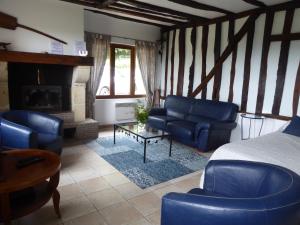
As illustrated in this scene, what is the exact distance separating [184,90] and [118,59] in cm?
183

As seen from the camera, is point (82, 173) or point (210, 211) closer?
point (210, 211)

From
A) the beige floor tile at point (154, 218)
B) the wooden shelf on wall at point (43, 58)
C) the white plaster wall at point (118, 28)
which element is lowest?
the beige floor tile at point (154, 218)

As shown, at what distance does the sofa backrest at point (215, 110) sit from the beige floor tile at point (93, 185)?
2.63 meters

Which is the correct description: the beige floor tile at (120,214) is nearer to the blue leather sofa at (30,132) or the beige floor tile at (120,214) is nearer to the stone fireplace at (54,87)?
the blue leather sofa at (30,132)

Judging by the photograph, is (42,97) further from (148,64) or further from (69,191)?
(148,64)

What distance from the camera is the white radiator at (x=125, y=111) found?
18.8ft

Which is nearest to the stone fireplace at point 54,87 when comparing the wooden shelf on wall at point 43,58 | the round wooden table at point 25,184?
the wooden shelf on wall at point 43,58

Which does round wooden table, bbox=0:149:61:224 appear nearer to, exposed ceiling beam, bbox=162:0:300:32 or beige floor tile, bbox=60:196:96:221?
beige floor tile, bbox=60:196:96:221

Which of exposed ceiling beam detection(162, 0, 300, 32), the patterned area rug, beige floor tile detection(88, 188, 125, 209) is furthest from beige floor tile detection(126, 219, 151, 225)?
exposed ceiling beam detection(162, 0, 300, 32)

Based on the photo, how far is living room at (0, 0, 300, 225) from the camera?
1.80 metres

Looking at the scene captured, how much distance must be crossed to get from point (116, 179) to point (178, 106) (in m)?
2.75

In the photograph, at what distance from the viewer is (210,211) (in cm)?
119

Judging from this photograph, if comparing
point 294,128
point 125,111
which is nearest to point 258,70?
point 294,128

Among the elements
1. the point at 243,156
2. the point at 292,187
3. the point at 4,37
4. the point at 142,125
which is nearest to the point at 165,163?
the point at 142,125
